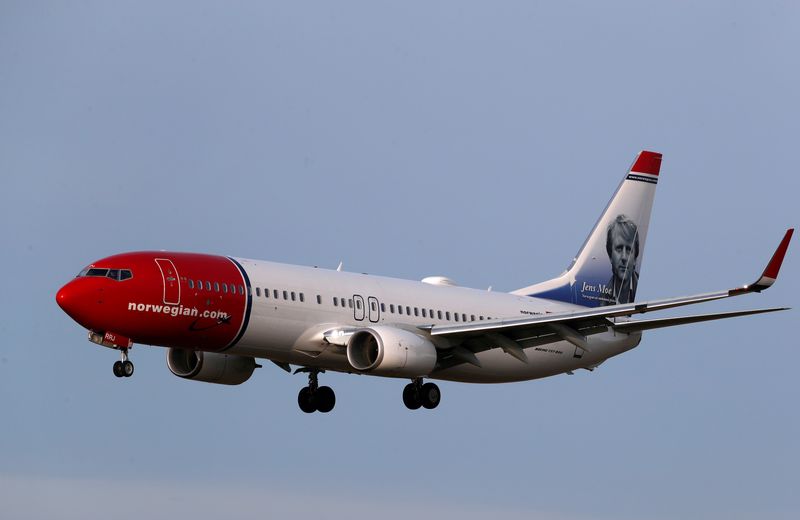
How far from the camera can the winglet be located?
1796 inches

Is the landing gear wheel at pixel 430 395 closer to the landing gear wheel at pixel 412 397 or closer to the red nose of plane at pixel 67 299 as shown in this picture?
the landing gear wheel at pixel 412 397

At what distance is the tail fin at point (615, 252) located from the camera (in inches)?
2437

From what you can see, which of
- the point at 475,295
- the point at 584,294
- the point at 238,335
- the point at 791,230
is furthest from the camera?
the point at 584,294

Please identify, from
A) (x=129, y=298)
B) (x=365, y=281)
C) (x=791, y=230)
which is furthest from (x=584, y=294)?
(x=129, y=298)

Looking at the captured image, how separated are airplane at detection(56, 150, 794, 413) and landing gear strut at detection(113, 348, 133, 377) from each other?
0.04 m

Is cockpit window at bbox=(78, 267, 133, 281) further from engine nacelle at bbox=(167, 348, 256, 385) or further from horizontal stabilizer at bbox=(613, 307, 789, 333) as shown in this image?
horizontal stabilizer at bbox=(613, 307, 789, 333)

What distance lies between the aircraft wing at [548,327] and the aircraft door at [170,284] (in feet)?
29.9

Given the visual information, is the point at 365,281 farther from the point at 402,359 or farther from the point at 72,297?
the point at 72,297

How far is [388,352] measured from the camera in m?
50.6

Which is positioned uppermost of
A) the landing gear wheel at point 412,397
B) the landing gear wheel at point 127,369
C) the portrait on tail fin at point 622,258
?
the portrait on tail fin at point 622,258

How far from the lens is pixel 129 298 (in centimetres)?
4750

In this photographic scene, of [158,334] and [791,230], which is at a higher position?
[791,230]

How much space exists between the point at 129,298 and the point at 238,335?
370 centimetres

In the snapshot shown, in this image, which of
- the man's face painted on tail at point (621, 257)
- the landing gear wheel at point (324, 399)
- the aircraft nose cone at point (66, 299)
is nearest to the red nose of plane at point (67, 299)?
the aircraft nose cone at point (66, 299)
